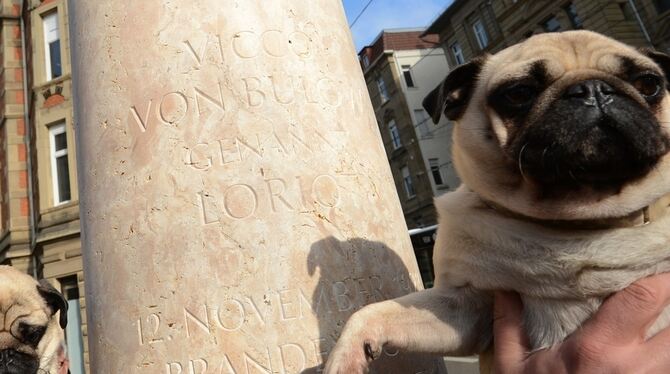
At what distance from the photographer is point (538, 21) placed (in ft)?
83.0

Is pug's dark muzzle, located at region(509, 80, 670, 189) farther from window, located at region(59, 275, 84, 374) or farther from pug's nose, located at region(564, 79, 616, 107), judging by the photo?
window, located at region(59, 275, 84, 374)

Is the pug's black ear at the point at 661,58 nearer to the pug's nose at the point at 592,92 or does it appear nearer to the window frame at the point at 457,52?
the pug's nose at the point at 592,92

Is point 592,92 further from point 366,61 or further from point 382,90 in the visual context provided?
point 366,61

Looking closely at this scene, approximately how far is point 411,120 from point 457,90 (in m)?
33.7

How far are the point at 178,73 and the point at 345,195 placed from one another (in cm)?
106

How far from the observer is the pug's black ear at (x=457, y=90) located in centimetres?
254

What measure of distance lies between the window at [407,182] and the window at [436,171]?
5.46 feet

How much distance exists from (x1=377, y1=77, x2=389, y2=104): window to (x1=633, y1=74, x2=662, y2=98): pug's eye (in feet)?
118

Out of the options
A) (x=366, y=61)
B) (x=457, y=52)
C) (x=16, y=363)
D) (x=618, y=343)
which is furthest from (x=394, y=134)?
(x=618, y=343)

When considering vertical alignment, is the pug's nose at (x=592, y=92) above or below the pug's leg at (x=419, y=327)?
above

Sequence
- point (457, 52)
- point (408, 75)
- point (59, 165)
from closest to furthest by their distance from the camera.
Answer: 1. point (59, 165)
2. point (457, 52)
3. point (408, 75)

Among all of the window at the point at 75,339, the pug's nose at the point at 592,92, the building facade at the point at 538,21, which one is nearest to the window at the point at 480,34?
the building facade at the point at 538,21

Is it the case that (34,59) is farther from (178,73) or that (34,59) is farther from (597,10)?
(597,10)

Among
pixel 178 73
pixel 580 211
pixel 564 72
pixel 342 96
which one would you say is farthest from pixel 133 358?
pixel 564 72
